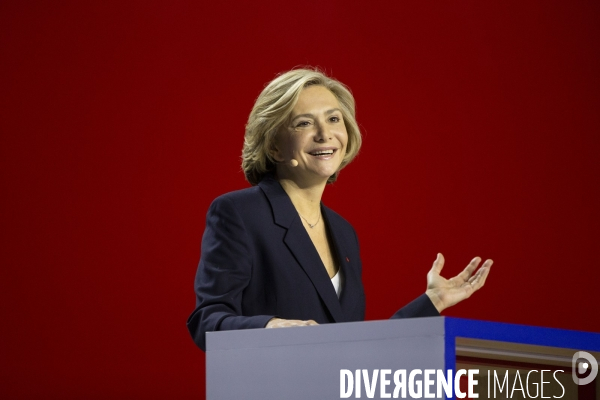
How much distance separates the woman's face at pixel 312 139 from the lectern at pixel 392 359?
673 millimetres

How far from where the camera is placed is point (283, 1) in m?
3.66

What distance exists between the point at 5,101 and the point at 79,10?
459mm

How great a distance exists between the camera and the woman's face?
1.99 m

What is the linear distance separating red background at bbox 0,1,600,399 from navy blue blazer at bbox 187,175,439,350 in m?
1.47

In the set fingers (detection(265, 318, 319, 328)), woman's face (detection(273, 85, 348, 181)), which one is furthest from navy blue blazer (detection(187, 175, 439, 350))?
fingers (detection(265, 318, 319, 328))

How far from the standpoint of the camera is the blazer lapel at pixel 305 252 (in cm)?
183

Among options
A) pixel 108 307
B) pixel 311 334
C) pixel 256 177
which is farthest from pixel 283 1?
pixel 311 334

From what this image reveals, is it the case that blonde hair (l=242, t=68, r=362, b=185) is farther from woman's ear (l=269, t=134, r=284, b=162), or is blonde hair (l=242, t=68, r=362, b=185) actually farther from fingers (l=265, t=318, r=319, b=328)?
fingers (l=265, t=318, r=319, b=328)

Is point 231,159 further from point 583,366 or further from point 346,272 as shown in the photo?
point 583,366

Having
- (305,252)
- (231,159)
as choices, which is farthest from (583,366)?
(231,159)

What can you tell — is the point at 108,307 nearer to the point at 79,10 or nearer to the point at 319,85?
the point at 79,10

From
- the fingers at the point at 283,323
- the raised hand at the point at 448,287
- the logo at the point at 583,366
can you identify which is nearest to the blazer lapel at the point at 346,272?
the raised hand at the point at 448,287

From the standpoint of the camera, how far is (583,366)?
1384 millimetres

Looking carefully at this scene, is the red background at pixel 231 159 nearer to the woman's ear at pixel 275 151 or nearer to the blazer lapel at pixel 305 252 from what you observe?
the woman's ear at pixel 275 151
